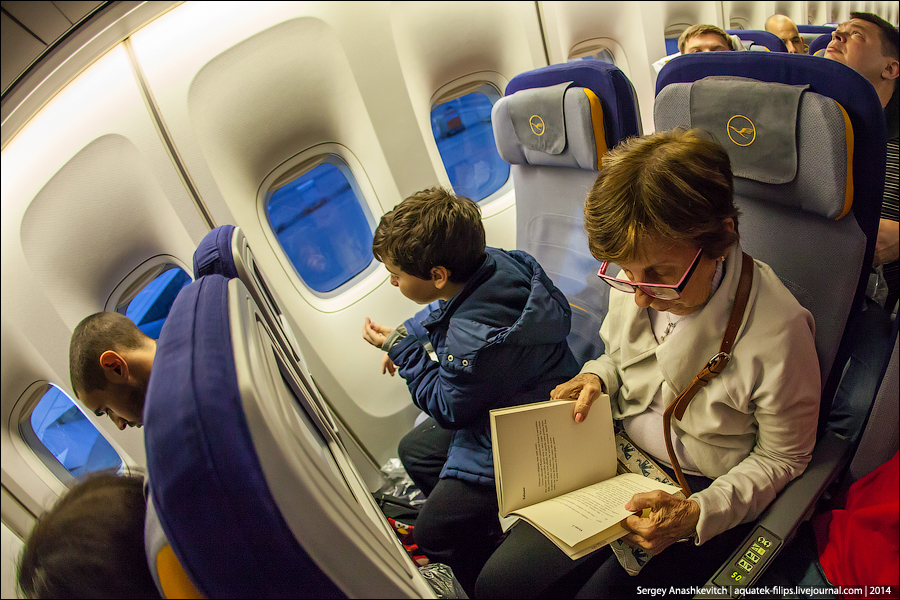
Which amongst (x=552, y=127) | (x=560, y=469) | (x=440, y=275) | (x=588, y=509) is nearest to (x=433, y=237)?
(x=440, y=275)

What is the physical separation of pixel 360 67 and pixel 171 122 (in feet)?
2.66

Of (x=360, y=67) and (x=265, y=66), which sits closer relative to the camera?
(x=265, y=66)

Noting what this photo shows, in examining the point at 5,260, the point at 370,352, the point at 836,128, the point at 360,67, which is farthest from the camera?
the point at 370,352

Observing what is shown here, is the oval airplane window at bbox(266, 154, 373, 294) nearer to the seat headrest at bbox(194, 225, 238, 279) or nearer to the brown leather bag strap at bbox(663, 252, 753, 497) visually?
the seat headrest at bbox(194, 225, 238, 279)

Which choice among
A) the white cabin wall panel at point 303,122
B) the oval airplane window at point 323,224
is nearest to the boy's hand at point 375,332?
the white cabin wall panel at point 303,122

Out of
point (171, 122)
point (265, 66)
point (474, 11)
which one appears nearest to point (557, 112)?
point (474, 11)

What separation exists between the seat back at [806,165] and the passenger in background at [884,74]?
0.06m

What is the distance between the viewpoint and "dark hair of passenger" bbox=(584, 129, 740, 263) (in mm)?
1027

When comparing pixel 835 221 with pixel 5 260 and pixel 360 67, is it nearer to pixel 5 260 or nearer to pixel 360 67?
pixel 5 260

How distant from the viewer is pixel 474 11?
2297mm

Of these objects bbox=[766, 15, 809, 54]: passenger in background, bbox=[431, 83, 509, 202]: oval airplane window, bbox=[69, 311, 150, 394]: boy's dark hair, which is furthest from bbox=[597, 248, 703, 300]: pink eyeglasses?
bbox=[431, 83, 509, 202]: oval airplane window

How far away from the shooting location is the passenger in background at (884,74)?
109 cm

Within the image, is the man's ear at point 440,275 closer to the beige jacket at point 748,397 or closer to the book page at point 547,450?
the book page at point 547,450

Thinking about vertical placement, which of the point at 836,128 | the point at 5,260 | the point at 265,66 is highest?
the point at 265,66
